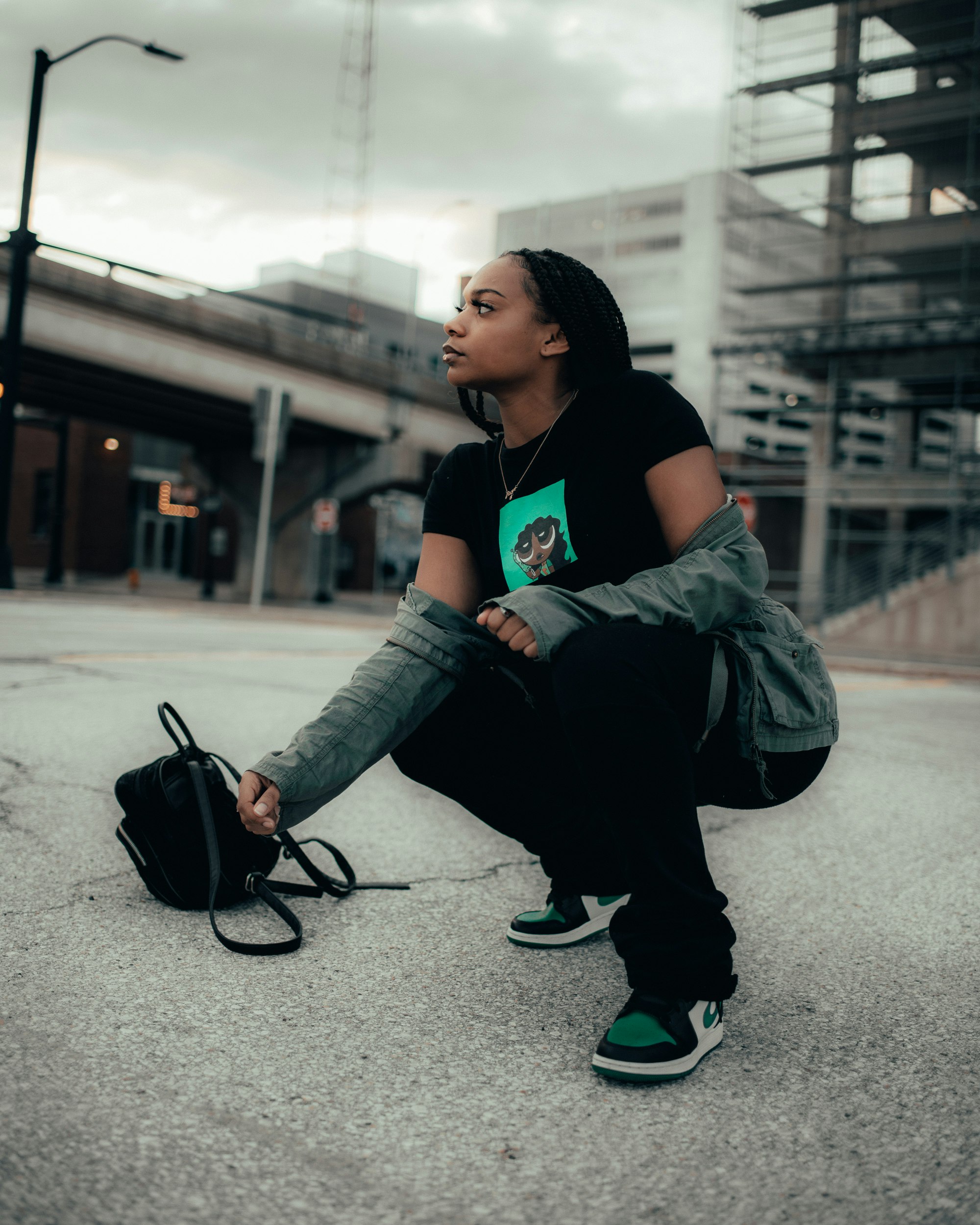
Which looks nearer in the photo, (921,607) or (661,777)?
(661,777)

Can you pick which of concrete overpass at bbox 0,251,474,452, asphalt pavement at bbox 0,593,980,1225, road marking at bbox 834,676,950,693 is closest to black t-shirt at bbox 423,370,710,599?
asphalt pavement at bbox 0,593,980,1225

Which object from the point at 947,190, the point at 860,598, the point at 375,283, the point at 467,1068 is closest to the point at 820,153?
the point at 947,190

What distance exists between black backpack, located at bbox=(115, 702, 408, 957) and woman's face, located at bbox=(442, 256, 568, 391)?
990 millimetres

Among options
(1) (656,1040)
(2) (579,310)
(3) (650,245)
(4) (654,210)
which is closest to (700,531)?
(2) (579,310)

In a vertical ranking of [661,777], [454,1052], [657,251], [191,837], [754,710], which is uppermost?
[657,251]

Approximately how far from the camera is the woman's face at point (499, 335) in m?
2.15

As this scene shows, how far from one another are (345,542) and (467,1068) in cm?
4937

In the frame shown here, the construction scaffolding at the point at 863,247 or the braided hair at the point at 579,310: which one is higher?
the construction scaffolding at the point at 863,247

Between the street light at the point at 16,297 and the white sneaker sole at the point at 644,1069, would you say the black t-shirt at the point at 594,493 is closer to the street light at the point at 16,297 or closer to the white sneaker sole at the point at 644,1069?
the white sneaker sole at the point at 644,1069

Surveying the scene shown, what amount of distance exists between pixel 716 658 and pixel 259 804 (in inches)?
33.0

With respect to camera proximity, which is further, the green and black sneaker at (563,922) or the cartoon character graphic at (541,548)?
the green and black sneaker at (563,922)

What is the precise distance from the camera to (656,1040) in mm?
1702

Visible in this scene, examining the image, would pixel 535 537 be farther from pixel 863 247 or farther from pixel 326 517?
pixel 863 247

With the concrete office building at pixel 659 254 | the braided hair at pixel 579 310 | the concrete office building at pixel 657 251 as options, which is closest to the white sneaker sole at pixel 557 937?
the braided hair at pixel 579 310
